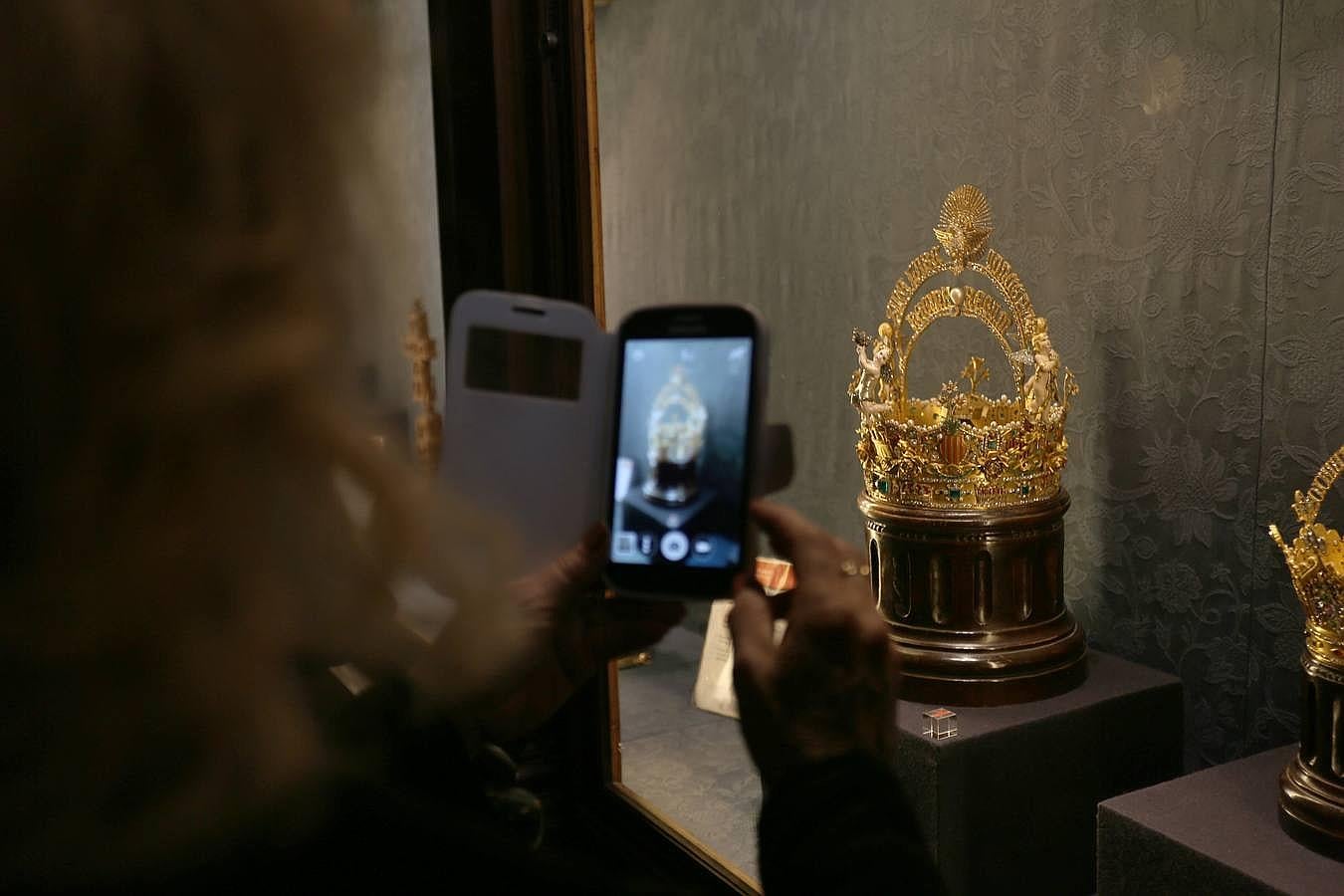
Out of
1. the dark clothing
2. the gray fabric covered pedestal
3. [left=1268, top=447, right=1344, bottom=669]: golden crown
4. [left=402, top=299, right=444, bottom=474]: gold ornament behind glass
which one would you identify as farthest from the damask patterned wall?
the dark clothing

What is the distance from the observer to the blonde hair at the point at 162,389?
25 centimetres

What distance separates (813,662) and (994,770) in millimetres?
874

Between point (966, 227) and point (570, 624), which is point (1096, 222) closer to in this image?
point (966, 227)

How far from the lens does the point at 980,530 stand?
4.25ft

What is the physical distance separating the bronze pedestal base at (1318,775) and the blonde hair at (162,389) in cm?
96

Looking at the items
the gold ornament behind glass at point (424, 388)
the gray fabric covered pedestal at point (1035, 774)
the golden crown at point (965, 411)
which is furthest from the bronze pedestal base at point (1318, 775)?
the gold ornament behind glass at point (424, 388)

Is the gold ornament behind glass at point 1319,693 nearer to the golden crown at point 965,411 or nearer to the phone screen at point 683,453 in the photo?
the golden crown at point 965,411

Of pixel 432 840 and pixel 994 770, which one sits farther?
pixel 994 770

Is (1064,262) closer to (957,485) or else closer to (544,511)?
(957,485)

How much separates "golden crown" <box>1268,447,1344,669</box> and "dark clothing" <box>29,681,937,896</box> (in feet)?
2.50

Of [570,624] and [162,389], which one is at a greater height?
[162,389]

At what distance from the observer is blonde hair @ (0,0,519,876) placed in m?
0.25

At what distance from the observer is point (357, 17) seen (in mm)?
280

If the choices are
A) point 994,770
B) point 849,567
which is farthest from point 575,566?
point 994,770
